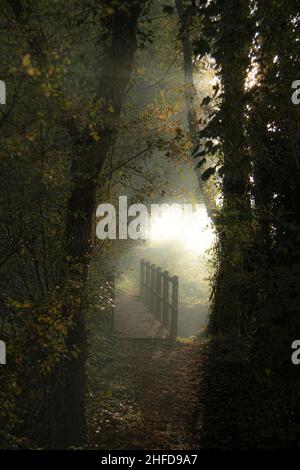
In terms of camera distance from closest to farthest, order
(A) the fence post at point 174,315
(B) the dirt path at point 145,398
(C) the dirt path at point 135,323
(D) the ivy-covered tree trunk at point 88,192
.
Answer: (D) the ivy-covered tree trunk at point 88,192 → (B) the dirt path at point 145,398 → (A) the fence post at point 174,315 → (C) the dirt path at point 135,323

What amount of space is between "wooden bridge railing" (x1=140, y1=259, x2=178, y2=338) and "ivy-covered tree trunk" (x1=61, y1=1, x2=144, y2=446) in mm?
5980

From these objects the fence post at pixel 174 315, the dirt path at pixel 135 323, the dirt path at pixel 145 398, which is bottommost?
the dirt path at pixel 145 398

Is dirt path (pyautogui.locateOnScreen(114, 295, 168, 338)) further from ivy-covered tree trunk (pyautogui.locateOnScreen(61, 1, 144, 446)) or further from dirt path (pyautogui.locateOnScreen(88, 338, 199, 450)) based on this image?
ivy-covered tree trunk (pyautogui.locateOnScreen(61, 1, 144, 446))

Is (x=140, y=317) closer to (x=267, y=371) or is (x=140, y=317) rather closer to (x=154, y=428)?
(x=154, y=428)

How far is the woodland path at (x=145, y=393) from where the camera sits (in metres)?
6.79

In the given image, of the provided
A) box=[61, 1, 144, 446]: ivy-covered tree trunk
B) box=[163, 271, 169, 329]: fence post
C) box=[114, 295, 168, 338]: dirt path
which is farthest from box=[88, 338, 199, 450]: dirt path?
box=[163, 271, 169, 329]: fence post

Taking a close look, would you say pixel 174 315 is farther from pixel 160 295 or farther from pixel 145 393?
pixel 145 393

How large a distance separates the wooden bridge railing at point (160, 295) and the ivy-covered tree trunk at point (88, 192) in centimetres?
598

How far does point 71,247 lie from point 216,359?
470 cm

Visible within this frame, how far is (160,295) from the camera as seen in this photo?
14641 millimetres

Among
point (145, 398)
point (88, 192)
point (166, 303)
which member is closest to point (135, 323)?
point (166, 303)

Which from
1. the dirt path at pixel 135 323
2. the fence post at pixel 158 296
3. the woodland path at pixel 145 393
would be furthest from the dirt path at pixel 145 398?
the fence post at pixel 158 296

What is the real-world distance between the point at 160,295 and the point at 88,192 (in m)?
8.59

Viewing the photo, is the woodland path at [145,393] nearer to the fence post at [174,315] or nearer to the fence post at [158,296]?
the fence post at [174,315]
